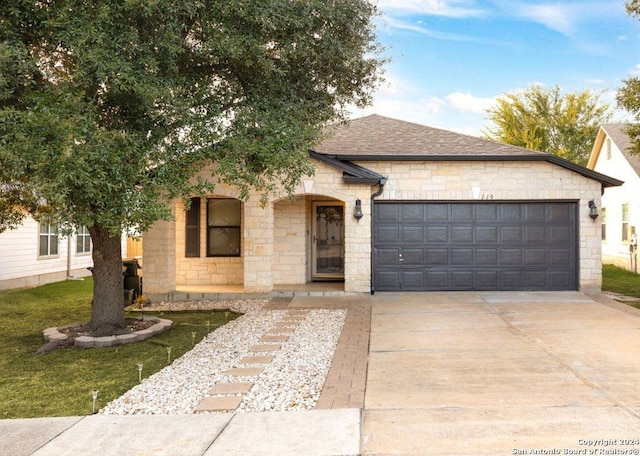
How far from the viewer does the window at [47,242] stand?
51.8 feet

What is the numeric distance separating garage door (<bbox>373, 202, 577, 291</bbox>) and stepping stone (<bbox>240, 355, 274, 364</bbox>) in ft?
21.1

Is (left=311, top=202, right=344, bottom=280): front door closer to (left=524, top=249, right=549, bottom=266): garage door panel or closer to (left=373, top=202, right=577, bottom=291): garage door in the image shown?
(left=373, top=202, right=577, bottom=291): garage door

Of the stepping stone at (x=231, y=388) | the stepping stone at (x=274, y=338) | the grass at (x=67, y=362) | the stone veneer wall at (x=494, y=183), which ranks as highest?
the stone veneer wall at (x=494, y=183)

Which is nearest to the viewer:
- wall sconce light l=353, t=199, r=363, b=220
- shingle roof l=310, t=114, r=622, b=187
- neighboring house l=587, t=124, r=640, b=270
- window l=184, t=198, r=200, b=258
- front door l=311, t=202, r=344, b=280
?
wall sconce light l=353, t=199, r=363, b=220

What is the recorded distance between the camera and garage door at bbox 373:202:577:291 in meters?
12.6

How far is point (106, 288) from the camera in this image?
8.07 meters

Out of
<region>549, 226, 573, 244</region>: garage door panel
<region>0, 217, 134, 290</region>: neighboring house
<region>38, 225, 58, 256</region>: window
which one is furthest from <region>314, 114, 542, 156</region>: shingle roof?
<region>38, 225, 58, 256</region>: window

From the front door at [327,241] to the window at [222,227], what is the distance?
7.34 ft

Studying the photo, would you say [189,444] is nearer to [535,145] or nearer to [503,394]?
[503,394]

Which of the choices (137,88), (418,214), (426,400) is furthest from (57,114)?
(418,214)

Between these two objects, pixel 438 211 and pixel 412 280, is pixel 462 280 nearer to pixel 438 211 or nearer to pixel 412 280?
pixel 412 280

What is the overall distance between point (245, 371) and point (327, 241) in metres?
8.41

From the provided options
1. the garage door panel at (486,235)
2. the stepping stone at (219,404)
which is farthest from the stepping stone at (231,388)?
the garage door panel at (486,235)

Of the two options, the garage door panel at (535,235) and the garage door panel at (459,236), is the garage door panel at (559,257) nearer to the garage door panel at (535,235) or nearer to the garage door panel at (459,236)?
the garage door panel at (535,235)
